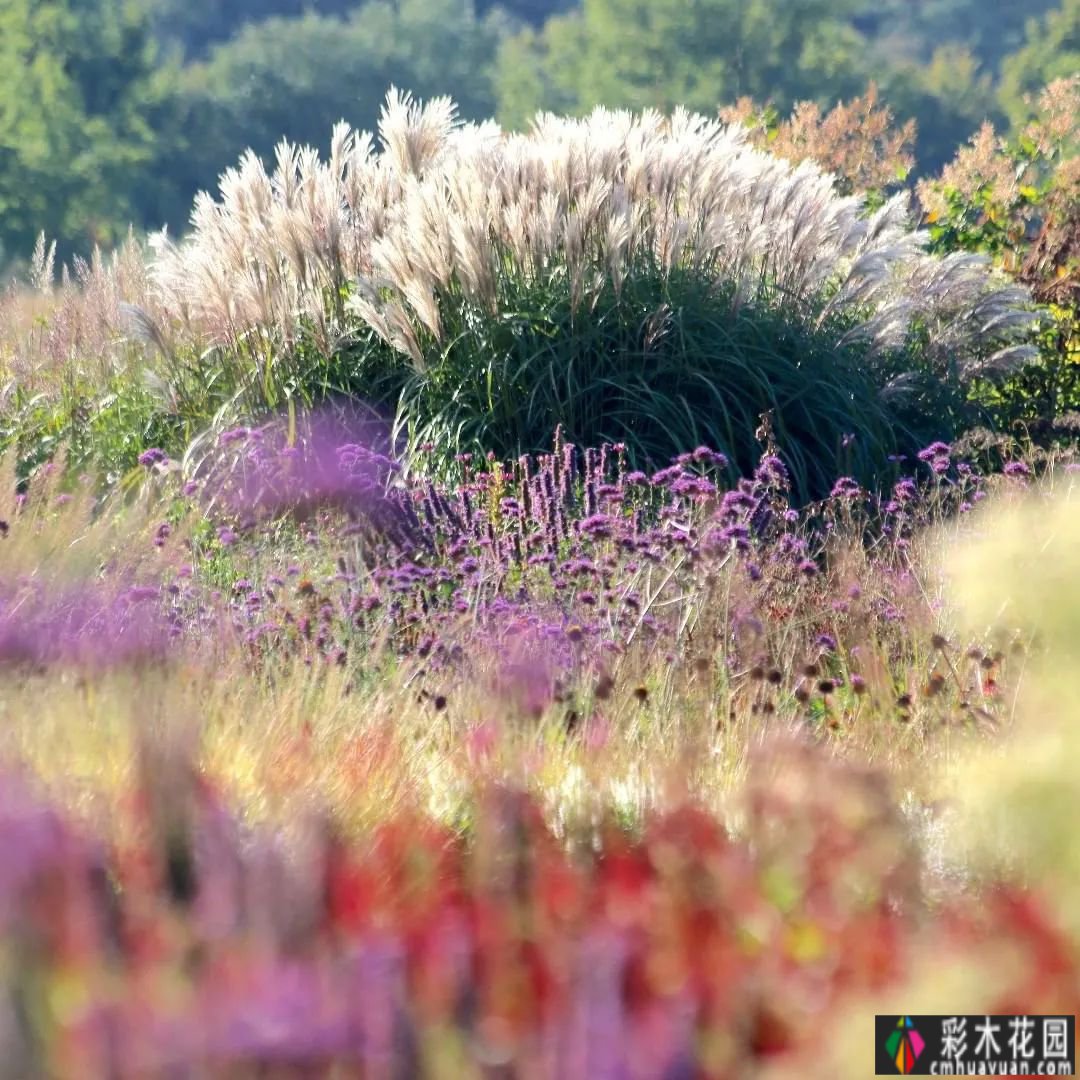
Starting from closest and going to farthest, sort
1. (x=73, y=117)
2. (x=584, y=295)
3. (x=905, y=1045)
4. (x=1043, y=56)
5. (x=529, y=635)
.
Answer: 1. (x=905, y=1045)
2. (x=529, y=635)
3. (x=584, y=295)
4. (x=73, y=117)
5. (x=1043, y=56)

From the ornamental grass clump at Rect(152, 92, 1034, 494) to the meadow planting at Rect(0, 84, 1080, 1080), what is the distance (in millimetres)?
29

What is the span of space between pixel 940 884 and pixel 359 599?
2.50 metres

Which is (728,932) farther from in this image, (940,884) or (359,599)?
(359,599)

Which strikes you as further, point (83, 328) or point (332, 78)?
point (332, 78)

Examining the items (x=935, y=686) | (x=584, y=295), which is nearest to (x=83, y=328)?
(x=584, y=295)

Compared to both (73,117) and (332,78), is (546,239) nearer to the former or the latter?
(73,117)

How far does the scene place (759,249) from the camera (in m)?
8.14

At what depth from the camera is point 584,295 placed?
25.3 ft

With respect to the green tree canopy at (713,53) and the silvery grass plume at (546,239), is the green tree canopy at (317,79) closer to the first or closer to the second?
the green tree canopy at (713,53)

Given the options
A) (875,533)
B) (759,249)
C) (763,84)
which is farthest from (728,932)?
(763,84)

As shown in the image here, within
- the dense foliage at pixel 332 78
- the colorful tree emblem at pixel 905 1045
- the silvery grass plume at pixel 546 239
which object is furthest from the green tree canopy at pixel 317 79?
the colorful tree emblem at pixel 905 1045

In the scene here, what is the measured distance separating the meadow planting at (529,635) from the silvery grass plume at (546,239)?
31 mm

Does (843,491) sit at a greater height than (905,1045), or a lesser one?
greater

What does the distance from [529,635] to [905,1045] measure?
2.56m
